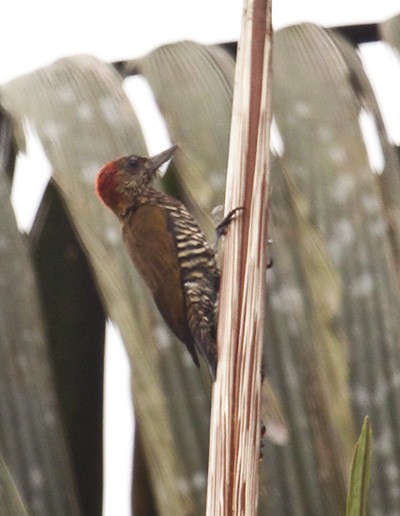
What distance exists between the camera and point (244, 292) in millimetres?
928

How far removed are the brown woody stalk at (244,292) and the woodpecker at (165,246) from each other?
0.98 meters

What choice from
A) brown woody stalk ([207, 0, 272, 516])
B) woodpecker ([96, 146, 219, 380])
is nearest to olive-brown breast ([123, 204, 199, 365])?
woodpecker ([96, 146, 219, 380])

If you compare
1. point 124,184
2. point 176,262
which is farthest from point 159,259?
point 124,184

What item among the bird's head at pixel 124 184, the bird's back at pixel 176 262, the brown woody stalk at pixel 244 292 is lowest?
the bird's back at pixel 176 262

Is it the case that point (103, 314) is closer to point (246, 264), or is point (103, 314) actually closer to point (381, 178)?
point (381, 178)

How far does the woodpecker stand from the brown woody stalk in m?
0.98

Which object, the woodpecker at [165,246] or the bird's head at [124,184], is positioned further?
the bird's head at [124,184]

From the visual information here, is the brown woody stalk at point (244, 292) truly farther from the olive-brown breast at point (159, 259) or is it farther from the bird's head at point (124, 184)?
the bird's head at point (124, 184)

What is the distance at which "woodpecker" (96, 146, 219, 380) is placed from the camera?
2209 mm

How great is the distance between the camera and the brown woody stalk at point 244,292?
833 millimetres

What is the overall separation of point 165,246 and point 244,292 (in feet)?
5.59

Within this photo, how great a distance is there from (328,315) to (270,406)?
16cm

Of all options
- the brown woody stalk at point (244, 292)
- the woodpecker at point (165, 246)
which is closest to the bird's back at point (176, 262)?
the woodpecker at point (165, 246)

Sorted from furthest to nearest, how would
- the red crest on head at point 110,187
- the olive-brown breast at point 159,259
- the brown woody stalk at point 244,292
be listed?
the red crest on head at point 110,187, the olive-brown breast at point 159,259, the brown woody stalk at point 244,292
